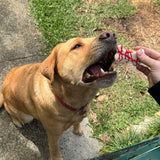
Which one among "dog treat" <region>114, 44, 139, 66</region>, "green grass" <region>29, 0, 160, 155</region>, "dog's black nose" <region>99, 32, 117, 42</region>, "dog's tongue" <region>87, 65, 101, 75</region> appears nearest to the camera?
"dog's black nose" <region>99, 32, 117, 42</region>

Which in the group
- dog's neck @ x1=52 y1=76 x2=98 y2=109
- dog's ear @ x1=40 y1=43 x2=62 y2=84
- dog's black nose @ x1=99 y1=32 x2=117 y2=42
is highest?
dog's black nose @ x1=99 y1=32 x2=117 y2=42

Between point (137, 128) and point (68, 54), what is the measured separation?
2.33 m

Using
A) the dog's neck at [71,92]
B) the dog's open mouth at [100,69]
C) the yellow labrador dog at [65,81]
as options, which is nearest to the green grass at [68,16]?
the yellow labrador dog at [65,81]

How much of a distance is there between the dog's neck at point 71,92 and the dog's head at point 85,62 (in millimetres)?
105

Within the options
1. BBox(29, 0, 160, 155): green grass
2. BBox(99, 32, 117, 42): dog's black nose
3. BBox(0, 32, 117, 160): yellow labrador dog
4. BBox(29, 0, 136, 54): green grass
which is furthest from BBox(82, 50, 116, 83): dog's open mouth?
BBox(29, 0, 136, 54): green grass

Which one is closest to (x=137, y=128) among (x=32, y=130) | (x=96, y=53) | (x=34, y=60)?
(x=32, y=130)

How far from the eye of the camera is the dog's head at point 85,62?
6.10ft

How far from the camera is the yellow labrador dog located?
1.92m

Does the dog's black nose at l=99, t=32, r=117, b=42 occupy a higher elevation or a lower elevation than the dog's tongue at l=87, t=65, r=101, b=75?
higher

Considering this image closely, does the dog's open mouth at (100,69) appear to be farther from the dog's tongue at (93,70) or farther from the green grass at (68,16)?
the green grass at (68,16)

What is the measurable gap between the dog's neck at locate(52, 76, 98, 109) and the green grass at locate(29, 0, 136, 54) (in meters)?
2.05

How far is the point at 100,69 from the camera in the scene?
2.09m

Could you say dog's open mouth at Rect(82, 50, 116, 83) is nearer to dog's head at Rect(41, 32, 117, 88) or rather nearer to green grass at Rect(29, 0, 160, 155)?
dog's head at Rect(41, 32, 117, 88)

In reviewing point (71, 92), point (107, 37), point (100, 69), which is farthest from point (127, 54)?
point (71, 92)
